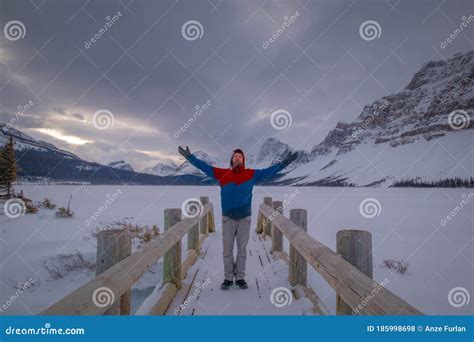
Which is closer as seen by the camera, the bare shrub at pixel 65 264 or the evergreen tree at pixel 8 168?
the bare shrub at pixel 65 264

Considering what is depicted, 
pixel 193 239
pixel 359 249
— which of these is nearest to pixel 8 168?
pixel 193 239

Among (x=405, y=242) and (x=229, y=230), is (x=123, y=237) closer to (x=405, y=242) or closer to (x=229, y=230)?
(x=229, y=230)

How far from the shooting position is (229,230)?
4168mm

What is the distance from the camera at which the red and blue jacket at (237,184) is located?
13.1 feet

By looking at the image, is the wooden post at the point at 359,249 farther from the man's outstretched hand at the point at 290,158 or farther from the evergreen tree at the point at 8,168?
the evergreen tree at the point at 8,168

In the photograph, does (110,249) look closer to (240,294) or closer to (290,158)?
(240,294)

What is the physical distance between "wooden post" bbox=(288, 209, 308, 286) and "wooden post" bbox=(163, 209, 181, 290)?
4.73ft

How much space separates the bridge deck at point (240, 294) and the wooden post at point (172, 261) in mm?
184

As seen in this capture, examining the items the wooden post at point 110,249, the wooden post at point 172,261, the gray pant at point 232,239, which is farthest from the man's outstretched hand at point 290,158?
the wooden post at point 110,249

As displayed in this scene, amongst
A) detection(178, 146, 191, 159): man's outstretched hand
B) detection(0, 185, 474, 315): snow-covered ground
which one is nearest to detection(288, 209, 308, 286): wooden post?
detection(0, 185, 474, 315): snow-covered ground

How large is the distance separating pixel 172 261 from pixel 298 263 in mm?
1553

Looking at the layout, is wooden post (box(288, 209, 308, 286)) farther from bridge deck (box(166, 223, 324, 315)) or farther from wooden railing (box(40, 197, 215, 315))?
wooden railing (box(40, 197, 215, 315))

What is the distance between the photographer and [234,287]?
13.8 ft

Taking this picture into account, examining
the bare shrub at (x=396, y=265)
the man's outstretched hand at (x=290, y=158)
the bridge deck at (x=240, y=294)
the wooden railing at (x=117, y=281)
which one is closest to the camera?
the wooden railing at (x=117, y=281)
